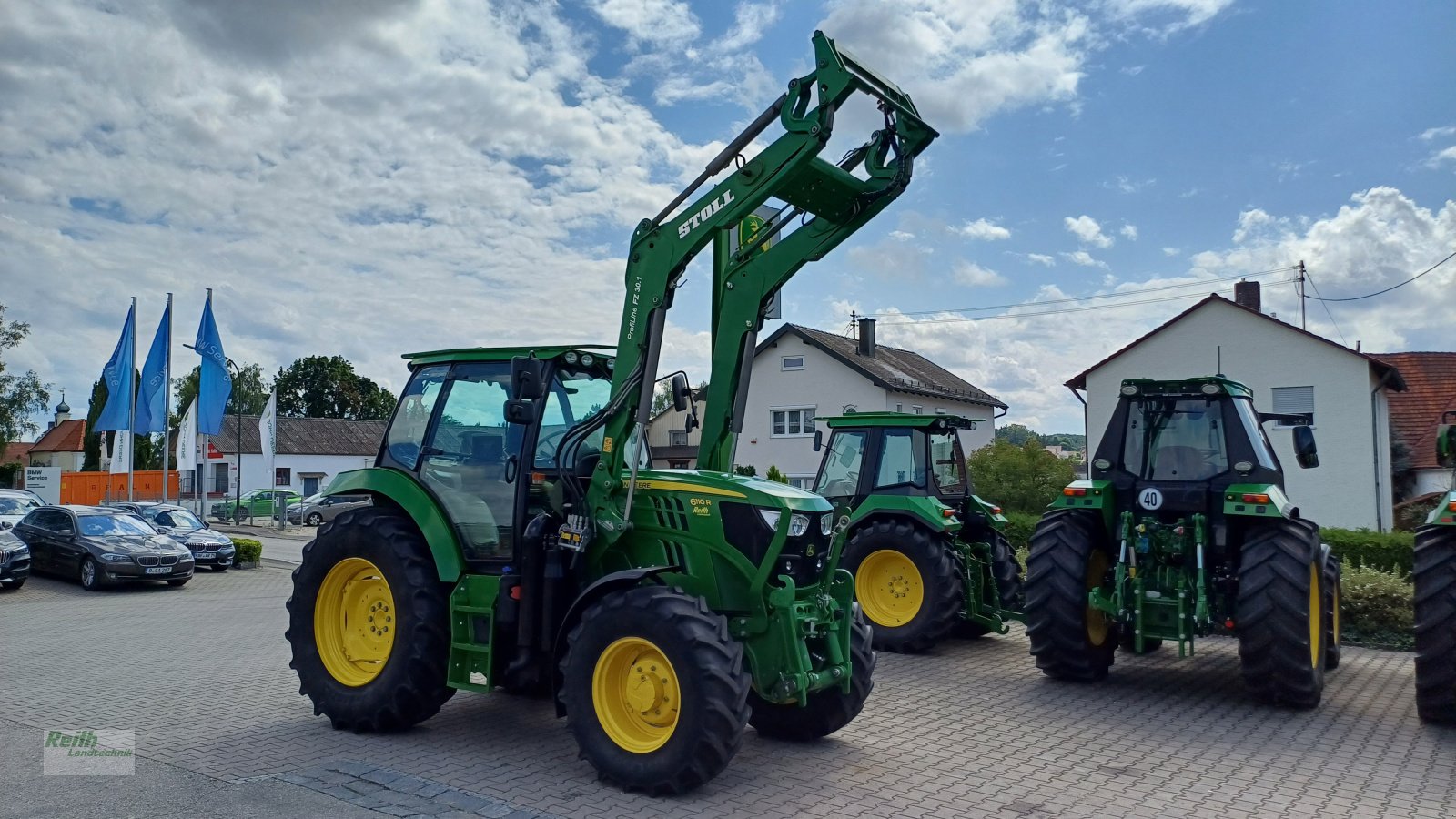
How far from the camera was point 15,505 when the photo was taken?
2291 centimetres

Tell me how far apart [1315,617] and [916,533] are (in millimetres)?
3426

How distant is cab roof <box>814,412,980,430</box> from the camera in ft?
35.6

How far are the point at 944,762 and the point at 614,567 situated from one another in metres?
2.27

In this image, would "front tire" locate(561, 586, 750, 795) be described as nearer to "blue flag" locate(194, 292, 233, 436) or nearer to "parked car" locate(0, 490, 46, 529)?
"parked car" locate(0, 490, 46, 529)

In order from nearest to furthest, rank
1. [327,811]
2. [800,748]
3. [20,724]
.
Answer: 1. [327,811]
2. [800,748]
3. [20,724]

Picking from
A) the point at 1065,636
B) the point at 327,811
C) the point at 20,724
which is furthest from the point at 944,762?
the point at 20,724

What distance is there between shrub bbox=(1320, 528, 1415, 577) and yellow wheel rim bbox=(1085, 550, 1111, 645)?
5.55 meters

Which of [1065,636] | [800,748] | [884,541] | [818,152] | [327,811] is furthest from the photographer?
[884,541]

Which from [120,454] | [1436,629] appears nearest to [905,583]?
[1436,629]

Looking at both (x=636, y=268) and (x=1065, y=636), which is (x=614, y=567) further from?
(x=1065, y=636)

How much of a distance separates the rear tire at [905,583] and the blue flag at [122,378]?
22.5 meters

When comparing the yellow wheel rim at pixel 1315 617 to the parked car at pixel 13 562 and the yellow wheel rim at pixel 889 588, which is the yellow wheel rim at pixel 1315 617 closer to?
the yellow wheel rim at pixel 889 588

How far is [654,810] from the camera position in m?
5.22

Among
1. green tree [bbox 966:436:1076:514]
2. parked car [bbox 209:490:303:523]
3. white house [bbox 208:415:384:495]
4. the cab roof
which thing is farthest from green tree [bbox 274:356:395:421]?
the cab roof
